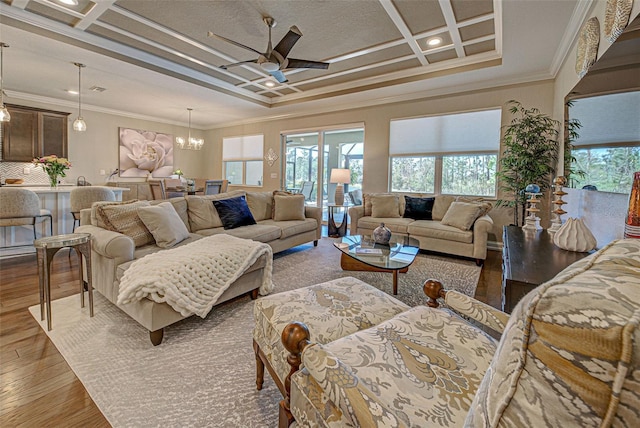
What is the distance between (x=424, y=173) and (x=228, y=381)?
473 cm

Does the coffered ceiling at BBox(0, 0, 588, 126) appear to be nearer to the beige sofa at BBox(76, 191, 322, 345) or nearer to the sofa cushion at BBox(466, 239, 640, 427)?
the beige sofa at BBox(76, 191, 322, 345)

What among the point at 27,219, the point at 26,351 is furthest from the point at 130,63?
the point at 26,351

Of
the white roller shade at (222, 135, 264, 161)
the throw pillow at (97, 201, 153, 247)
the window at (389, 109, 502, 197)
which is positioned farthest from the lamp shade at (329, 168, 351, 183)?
the throw pillow at (97, 201, 153, 247)

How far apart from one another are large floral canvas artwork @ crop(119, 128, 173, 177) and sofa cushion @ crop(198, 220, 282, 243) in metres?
5.42

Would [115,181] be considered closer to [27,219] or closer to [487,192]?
[27,219]

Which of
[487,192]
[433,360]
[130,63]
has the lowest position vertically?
[433,360]

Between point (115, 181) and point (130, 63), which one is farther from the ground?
point (130, 63)

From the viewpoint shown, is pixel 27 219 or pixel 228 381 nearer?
pixel 228 381

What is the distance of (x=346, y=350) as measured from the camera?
3.50ft

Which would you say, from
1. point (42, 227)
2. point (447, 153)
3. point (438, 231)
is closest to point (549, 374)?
point (438, 231)

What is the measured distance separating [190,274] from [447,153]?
456 centimetres

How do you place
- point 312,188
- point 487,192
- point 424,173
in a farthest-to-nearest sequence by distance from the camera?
point 312,188 < point 424,173 < point 487,192

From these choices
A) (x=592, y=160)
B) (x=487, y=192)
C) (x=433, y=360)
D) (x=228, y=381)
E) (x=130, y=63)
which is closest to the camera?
(x=433, y=360)

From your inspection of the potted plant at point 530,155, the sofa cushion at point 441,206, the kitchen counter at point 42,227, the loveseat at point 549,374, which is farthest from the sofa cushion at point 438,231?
the kitchen counter at point 42,227
